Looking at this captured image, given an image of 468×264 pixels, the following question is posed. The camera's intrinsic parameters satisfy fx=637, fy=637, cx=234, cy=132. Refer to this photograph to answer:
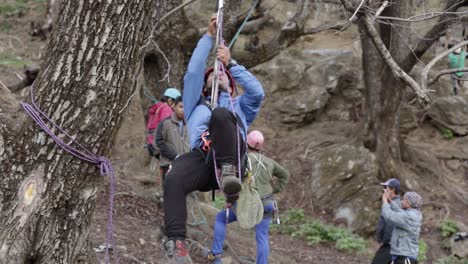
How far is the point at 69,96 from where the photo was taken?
13.7 ft

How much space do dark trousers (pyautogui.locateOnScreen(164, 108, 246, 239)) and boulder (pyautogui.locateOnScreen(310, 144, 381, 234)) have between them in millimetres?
8875

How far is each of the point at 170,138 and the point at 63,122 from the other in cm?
414

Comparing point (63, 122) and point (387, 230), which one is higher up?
point (63, 122)

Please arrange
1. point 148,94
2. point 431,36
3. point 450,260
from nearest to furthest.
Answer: point 148,94, point 431,36, point 450,260

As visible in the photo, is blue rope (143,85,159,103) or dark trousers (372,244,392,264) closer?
dark trousers (372,244,392,264)

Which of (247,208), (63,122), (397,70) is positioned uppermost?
(397,70)

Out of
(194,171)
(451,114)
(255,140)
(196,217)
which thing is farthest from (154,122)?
(451,114)

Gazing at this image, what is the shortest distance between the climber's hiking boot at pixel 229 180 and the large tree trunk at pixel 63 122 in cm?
95

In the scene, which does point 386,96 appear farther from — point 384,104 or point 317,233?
point 317,233

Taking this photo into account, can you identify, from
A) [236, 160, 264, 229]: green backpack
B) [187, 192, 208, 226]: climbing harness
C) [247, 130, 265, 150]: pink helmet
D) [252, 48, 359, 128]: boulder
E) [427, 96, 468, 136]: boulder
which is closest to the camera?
[236, 160, 264, 229]: green backpack

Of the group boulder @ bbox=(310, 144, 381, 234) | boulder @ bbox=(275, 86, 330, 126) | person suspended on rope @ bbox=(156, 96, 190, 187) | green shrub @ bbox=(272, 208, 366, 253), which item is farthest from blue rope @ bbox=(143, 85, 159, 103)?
boulder @ bbox=(275, 86, 330, 126)

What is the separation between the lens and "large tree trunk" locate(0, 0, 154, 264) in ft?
13.6

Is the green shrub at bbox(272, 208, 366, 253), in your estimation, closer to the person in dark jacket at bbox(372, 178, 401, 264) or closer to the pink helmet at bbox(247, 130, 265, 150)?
the person in dark jacket at bbox(372, 178, 401, 264)

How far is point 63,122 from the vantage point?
13.8 feet
